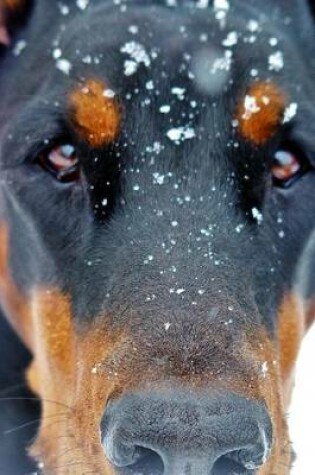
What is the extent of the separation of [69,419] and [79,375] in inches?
6.3

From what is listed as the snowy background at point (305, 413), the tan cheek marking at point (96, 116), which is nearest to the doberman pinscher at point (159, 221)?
the tan cheek marking at point (96, 116)

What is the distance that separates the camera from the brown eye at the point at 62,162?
8.89 ft

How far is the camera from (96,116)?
260cm

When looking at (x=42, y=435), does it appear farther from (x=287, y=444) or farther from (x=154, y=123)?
(x=154, y=123)

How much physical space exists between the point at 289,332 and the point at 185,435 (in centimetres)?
95

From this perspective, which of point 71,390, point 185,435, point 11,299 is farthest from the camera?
point 11,299

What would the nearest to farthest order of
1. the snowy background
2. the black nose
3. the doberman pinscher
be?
1. the black nose
2. the doberman pinscher
3. the snowy background

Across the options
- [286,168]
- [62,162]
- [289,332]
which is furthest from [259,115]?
[289,332]

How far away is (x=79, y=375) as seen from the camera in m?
2.54

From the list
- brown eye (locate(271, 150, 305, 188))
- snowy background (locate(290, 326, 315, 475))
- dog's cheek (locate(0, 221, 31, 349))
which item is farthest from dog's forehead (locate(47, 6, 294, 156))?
snowy background (locate(290, 326, 315, 475))

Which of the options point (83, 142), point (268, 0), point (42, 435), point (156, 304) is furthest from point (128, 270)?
point (268, 0)

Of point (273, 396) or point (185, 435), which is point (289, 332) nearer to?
point (273, 396)

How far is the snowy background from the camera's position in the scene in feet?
15.2

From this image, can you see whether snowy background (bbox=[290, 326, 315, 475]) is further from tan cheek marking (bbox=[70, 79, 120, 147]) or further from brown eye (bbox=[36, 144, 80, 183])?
tan cheek marking (bbox=[70, 79, 120, 147])
